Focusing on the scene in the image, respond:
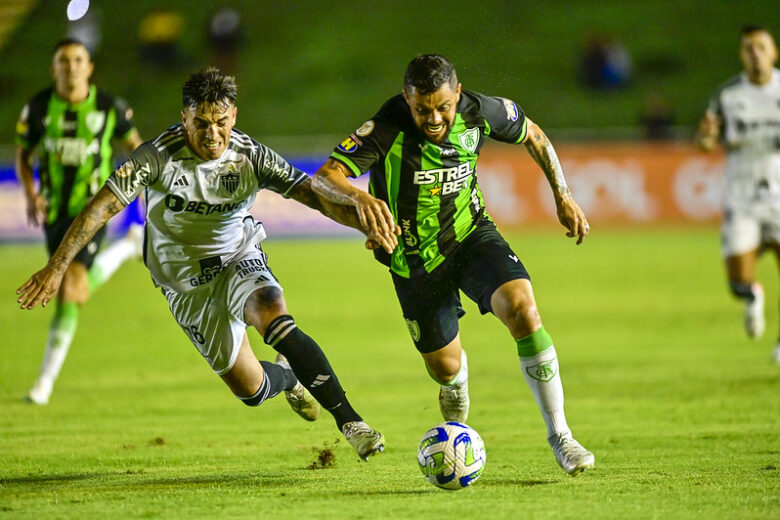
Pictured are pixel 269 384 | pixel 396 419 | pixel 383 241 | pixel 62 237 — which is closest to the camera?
pixel 383 241

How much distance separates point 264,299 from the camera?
21.4 ft

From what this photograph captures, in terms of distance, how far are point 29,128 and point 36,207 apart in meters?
0.68

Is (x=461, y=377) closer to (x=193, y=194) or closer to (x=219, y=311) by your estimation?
(x=219, y=311)

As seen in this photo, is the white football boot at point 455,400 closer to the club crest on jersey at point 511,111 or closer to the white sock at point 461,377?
the white sock at point 461,377

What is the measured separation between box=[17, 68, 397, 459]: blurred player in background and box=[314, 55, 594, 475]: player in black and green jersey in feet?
1.47

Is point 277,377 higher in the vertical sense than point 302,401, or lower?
higher

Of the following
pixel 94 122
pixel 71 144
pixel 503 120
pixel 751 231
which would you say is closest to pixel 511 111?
pixel 503 120

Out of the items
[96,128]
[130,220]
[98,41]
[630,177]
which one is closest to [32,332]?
[96,128]

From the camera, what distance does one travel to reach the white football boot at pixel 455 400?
24.7 feet

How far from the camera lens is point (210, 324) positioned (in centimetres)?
700

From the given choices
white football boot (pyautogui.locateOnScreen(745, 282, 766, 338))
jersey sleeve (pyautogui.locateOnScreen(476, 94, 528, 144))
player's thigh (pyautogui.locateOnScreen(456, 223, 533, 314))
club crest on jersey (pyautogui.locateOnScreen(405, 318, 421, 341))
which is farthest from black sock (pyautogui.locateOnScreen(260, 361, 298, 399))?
white football boot (pyautogui.locateOnScreen(745, 282, 766, 338))

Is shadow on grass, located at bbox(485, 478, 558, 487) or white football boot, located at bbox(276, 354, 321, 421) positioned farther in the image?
white football boot, located at bbox(276, 354, 321, 421)

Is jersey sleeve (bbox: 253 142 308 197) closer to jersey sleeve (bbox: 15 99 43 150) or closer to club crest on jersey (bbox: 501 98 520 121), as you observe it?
club crest on jersey (bbox: 501 98 520 121)

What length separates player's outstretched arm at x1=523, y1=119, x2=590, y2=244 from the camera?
663cm
